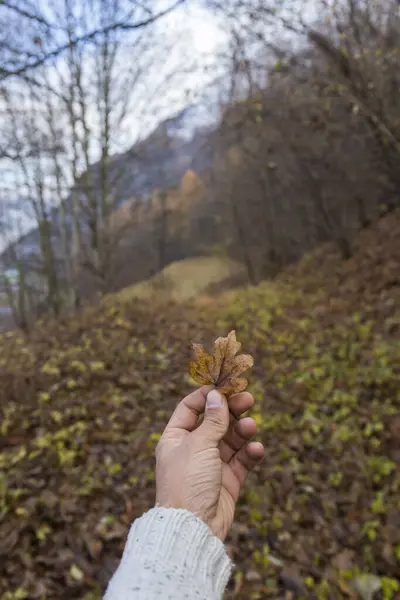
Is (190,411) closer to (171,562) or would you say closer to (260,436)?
(171,562)

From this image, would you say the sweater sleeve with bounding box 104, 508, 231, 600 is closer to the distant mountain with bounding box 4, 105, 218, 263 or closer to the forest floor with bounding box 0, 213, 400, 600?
the forest floor with bounding box 0, 213, 400, 600

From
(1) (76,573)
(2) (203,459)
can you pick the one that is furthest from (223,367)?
(1) (76,573)

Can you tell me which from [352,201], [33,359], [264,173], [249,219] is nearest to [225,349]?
[33,359]

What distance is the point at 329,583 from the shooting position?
10.4 ft

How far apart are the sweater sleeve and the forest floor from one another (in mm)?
2470

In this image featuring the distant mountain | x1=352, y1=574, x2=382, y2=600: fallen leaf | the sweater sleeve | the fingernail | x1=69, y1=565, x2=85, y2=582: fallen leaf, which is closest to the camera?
the sweater sleeve

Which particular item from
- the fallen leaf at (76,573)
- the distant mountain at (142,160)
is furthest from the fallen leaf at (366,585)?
the distant mountain at (142,160)

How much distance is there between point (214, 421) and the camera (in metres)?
1.47

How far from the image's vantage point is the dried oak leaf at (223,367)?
154cm

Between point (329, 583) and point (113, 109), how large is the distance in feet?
29.7

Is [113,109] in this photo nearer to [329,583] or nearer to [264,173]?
[264,173]

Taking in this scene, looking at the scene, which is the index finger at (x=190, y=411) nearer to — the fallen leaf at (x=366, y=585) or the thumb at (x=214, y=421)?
the thumb at (x=214, y=421)

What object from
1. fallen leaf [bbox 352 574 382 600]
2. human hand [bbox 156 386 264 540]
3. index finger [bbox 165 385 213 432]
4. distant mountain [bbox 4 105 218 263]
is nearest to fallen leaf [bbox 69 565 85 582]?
fallen leaf [bbox 352 574 382 600]

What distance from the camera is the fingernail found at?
1.50m
